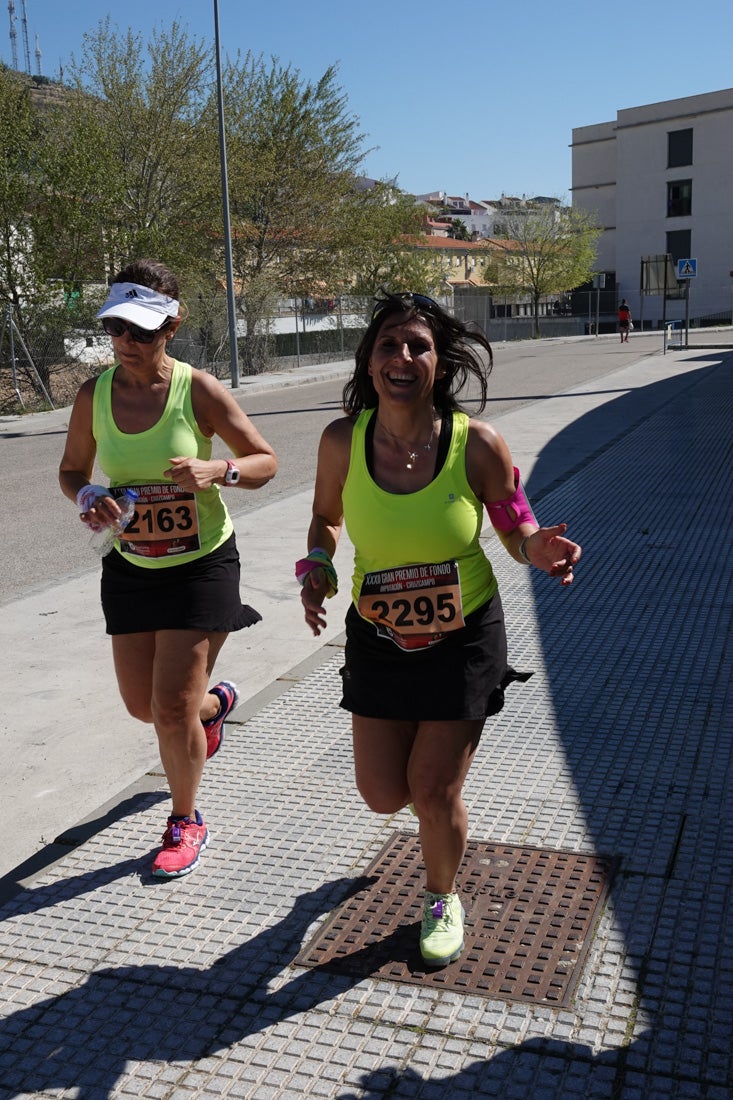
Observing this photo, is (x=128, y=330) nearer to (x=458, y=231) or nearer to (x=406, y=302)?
(x=406, y=302)

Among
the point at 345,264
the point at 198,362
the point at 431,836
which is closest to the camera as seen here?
the point at 431,836

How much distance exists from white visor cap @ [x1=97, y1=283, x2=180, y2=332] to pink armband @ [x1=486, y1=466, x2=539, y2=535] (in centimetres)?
120

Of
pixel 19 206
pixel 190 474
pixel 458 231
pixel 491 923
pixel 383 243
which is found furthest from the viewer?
pixel 458 231

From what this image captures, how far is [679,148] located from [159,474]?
2823 inches

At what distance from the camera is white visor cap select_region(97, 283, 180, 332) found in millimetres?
3318

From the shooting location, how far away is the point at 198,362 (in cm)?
2909

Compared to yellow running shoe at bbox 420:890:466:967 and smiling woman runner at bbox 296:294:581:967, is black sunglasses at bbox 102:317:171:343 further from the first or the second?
yellow running shoe at bbox 420:890:466:967

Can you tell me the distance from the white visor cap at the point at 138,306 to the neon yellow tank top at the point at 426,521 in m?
0.86

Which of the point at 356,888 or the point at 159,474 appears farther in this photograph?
the point at 159,474

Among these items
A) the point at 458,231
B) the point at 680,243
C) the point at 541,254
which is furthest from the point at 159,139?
the point at 458,231

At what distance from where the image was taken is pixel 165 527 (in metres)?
3.49

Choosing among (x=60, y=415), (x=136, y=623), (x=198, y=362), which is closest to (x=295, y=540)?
(x=136, y=623)

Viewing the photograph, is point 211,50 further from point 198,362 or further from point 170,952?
point 170,952

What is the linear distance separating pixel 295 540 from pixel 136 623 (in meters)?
4.90
